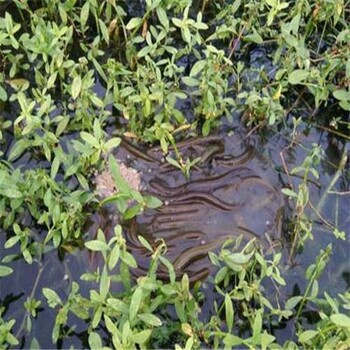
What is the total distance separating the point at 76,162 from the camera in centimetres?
199

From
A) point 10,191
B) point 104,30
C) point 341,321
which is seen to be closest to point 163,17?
point 104,30

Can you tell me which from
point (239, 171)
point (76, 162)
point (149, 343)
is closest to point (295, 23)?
point (239, 171)

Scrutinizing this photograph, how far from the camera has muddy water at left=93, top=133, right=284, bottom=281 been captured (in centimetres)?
202

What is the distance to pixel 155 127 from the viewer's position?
2.12 metres

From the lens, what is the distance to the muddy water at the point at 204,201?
79.5 inches

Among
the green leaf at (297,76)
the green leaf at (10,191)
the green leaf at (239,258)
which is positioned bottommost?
the green leaf at (239,258)

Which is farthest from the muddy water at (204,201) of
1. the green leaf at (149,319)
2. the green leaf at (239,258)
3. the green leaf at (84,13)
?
the green leaf at (84,13)

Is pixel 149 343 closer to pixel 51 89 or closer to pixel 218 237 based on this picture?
pixel 218 237

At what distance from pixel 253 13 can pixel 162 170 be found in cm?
71

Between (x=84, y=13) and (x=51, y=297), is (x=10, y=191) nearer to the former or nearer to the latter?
(x=51, y=297)

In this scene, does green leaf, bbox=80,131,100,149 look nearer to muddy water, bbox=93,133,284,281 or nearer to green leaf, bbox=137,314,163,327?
muddy water, bbox=93,133,284,281

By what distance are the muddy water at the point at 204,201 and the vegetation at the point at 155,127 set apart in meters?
0.05

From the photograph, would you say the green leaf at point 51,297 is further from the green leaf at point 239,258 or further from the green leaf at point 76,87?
the green leaf at point 76,87

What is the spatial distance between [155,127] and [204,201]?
308mm
